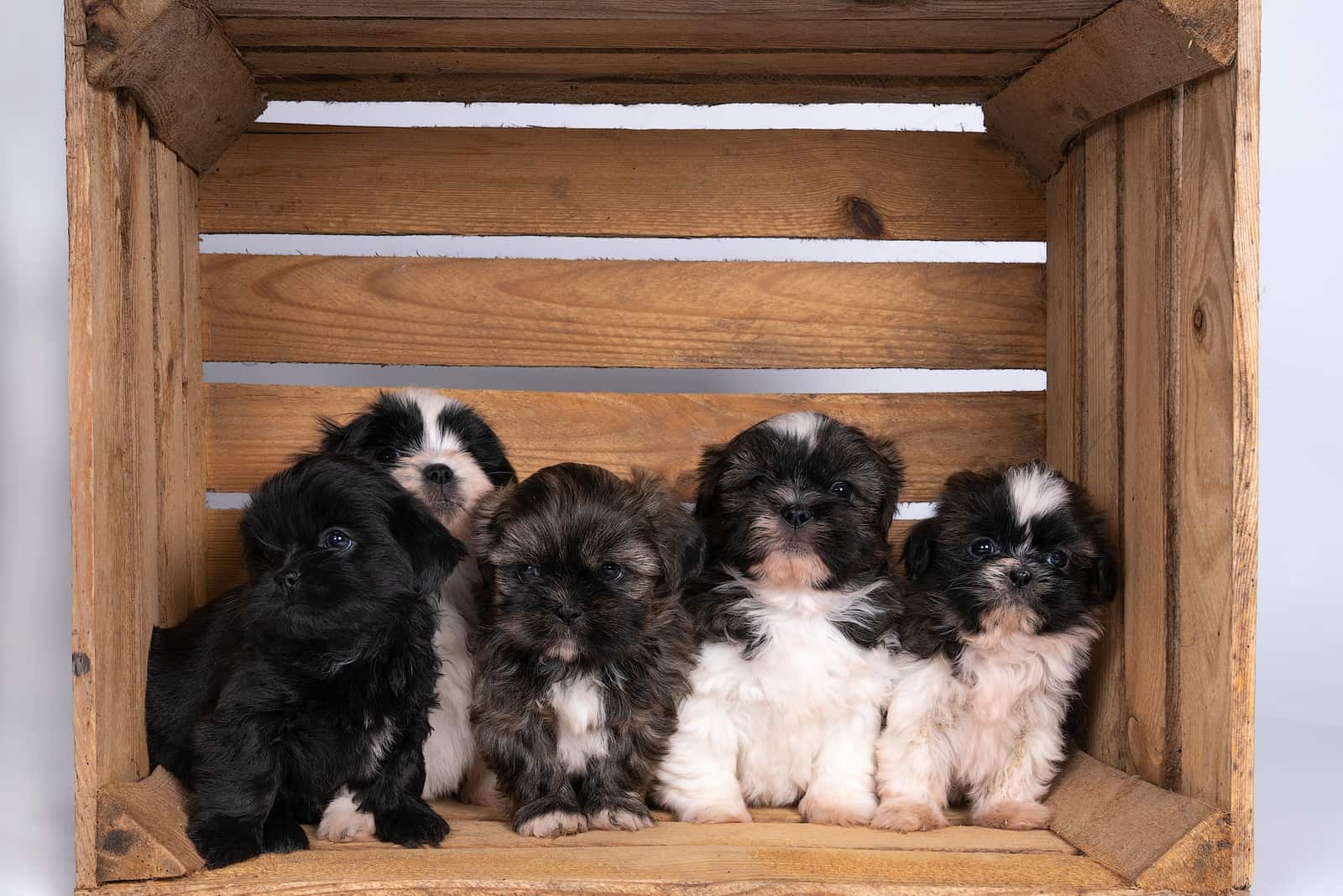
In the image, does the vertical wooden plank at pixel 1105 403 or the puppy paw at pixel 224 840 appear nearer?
the puppy paw at pixel 224 840

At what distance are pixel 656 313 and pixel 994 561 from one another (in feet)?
4.59

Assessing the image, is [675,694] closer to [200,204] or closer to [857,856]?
[857,856]

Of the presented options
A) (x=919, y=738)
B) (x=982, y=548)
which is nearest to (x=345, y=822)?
(x=919, y=738)

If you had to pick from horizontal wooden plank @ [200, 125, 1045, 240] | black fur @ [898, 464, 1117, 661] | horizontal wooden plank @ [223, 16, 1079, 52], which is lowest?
black fur @ [898, 464, 1117, 661]

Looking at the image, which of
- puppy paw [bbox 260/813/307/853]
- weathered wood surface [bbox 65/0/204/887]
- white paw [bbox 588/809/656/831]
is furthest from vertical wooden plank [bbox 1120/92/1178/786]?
weathered wood surface [bbox 65/0/204/887]

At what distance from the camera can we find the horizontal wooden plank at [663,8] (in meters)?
2.95

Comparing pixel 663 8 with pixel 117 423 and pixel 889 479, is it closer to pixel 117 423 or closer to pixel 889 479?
pixel 889 479

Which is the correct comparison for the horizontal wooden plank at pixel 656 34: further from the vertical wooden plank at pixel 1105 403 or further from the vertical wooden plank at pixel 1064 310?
the vertical wooden plank at pixel 1064 310

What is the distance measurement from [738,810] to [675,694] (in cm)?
34

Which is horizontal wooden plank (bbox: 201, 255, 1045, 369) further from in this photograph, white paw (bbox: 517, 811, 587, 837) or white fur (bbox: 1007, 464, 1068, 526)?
white paw (bbox: 517, 811, 587, 837)

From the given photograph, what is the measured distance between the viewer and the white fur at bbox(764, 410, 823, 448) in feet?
10.5

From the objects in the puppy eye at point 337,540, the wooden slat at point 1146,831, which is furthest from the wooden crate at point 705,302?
the puppy eye at point 337,540

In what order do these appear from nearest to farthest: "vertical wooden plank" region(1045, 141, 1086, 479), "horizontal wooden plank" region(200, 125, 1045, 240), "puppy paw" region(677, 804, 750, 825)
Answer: "puppy paw" region(677, 804, 750, 825)
"vertical wooden plank" region(1045, 141, 1086, 479)
"horizontal wooden plank" region(200, 125, 1045, 240)

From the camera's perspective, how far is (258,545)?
288 cm
